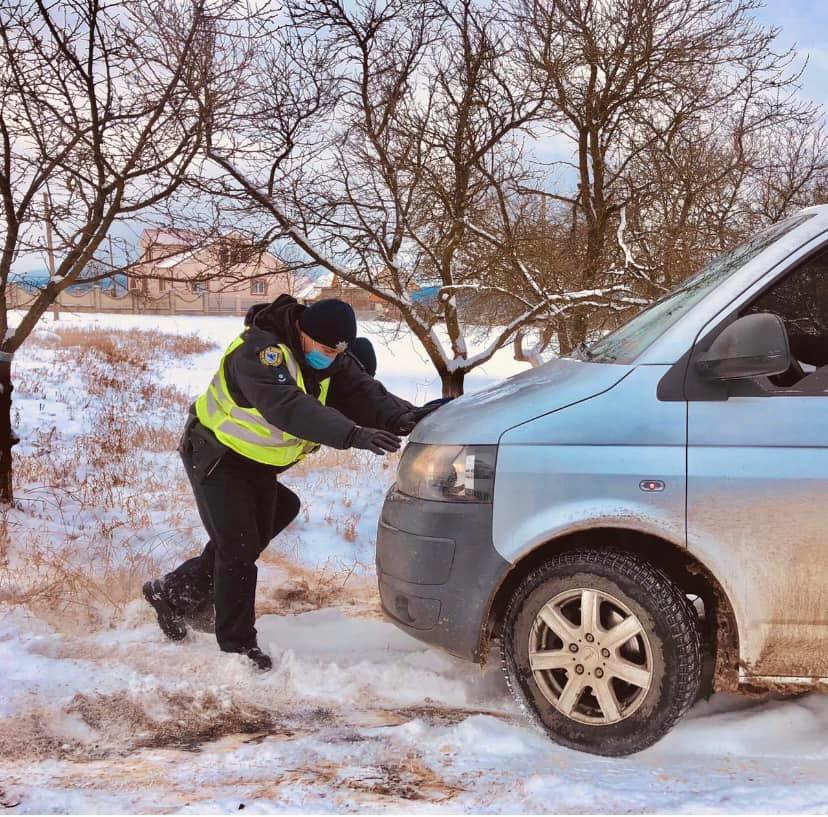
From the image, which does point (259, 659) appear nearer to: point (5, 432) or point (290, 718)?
point (290, 718)

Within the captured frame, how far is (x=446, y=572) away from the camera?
9.29 feet

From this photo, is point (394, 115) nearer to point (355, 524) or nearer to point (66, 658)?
point (355, 524)

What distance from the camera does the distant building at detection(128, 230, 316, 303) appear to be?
5703mm

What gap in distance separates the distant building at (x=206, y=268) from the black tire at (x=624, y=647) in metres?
4.13

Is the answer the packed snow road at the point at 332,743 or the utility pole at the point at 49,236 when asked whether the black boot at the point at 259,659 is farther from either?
the utility pole at the point at 49,236

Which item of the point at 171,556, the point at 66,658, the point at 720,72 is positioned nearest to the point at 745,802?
the point at 66,658

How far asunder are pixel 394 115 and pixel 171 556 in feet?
14.5

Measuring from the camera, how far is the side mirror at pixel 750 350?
2447 mm

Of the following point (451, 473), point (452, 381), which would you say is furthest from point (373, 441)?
point (452, 381)

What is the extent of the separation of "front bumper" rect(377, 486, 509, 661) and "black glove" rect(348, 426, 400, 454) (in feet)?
0.90

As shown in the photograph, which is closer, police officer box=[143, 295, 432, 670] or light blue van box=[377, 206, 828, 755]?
light blue van box=[377, 206, 828, 755]

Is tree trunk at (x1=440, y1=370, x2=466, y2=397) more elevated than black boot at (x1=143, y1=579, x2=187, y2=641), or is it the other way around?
tree trunk at (x1=440, y1=370, x2=466, y2=397)

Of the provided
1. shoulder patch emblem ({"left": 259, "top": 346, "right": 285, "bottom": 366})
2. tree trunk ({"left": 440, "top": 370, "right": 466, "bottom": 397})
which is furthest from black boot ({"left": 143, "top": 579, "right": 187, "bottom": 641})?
tree trunk ({"left": 440, "top": 370, "right": 466, "bottom": 397})

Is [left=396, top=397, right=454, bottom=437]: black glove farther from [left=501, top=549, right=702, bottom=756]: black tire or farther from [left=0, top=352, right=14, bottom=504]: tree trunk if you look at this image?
[left=0, top=352, right=14, bottom=504]: tree trunk
